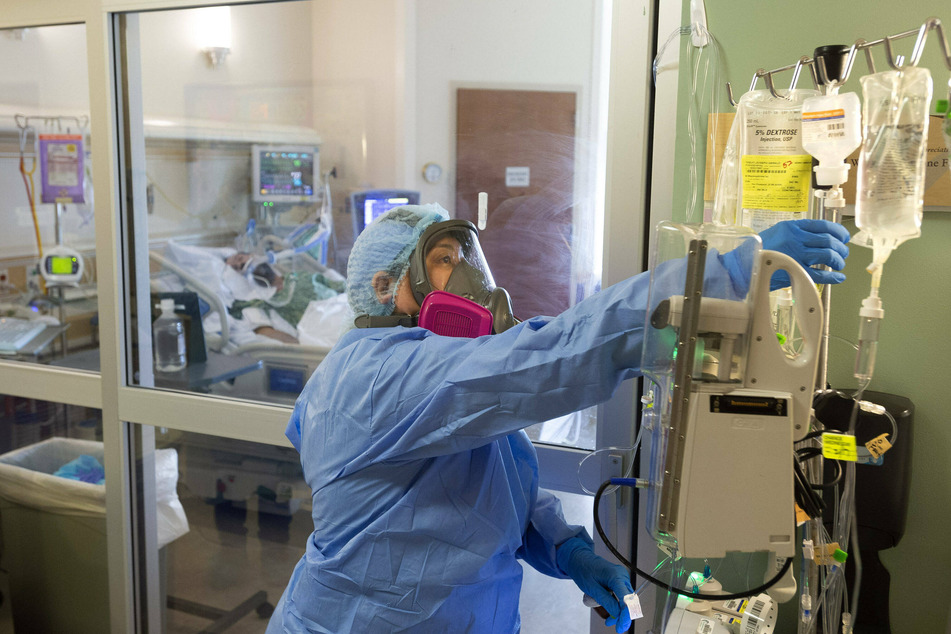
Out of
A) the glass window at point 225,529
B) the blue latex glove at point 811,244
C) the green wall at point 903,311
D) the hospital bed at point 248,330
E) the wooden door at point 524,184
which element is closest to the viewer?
the blue latex glove at point 811,244

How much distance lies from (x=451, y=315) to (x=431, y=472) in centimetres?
29

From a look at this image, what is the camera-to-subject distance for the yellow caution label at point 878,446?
3.89ft

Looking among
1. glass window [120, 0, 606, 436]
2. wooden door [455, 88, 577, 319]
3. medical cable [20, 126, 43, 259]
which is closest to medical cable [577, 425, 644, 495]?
glass window [120, 0, 606, 436]

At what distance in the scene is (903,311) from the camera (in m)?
1.36

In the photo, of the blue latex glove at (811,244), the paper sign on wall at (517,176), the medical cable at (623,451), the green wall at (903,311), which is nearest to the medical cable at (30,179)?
the paper sign on wall at (517,176)

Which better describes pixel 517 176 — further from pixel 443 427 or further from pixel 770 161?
pixel 443 427

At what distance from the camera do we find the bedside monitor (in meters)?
2.03

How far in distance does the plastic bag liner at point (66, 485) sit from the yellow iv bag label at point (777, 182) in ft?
6.27

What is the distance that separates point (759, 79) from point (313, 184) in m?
1.35

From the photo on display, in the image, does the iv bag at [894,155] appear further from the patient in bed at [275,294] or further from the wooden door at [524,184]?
the patient in bed at [275,294]

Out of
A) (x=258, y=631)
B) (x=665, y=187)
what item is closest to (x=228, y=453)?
(x=258, y=631)

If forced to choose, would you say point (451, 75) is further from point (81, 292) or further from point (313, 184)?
point (81, 292)

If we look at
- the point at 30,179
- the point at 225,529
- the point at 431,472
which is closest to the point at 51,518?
the point at 225,529

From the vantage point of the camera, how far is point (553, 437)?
1762 mm
